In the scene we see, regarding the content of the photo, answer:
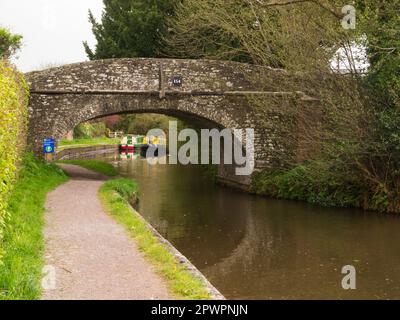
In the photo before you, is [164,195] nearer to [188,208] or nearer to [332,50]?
[188,208]

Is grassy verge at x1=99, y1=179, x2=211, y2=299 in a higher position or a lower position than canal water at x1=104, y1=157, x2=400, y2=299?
higher

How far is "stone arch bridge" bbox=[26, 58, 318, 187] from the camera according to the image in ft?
52.3

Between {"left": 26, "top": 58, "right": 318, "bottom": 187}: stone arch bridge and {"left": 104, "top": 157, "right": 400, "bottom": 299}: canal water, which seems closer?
{"left": 104, "top": 157, "right": 400, "bottom": 299}: canal water

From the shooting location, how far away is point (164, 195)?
16.6m

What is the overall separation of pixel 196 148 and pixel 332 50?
1219cm

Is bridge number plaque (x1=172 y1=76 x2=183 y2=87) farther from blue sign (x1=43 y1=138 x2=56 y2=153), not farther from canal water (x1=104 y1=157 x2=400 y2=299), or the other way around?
blue sign (x1=43 y1=138 x2=56 y2=153)

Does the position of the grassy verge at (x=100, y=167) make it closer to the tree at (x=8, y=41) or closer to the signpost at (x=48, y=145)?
the signpost at (x=48, y=145)

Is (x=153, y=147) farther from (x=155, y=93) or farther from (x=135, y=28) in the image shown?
(x=155, y=93)

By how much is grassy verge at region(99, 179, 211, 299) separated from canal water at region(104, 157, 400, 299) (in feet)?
2.78

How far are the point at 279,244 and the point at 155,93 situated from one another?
777cm

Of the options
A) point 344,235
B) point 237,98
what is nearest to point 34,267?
point 344,235

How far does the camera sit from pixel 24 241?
22.7ft

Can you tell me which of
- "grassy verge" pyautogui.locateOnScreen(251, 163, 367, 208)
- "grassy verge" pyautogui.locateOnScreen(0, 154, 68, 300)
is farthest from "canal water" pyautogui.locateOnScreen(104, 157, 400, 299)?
"grassy verge" pyautogui.locateOnScreen(0, 154, 68, 300)

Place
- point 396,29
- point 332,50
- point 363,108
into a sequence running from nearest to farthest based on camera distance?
1. point 396,29
2. point 363,108
3. point 332,50
